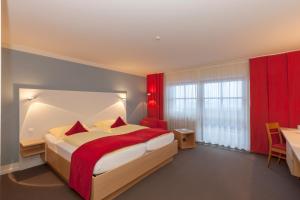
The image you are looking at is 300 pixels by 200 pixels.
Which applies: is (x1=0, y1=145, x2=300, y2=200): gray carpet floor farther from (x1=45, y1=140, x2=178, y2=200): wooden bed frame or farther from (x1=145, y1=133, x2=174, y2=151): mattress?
(x1=145, y1=133, x2=174, y2=151): mattress

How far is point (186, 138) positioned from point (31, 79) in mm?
4331

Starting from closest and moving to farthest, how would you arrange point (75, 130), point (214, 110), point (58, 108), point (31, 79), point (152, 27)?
point (152, 27) < point (31, 79) < point (75, 130) < point (58, 108) < point (214, 110)

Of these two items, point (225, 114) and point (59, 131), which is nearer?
point (59, 131)

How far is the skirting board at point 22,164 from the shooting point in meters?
3.19

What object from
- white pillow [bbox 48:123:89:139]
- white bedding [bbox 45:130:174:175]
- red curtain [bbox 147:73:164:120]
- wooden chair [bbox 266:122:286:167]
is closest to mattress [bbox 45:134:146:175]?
white bedding [bbox 45:130:174:175]

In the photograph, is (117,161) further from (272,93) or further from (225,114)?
(272,93)

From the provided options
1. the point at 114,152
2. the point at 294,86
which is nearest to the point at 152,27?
A: the point at 114,152

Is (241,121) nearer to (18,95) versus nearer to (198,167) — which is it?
(198,167)

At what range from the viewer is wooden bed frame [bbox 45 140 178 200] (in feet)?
7.39

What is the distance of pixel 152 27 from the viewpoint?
263 centimetres

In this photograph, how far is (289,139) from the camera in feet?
9.37

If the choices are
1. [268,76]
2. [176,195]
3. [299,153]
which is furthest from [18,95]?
[268,76]

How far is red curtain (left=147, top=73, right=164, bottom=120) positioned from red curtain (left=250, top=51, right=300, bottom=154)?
2995 mm

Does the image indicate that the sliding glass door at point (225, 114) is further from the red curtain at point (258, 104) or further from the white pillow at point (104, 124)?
the white pillow at point (104, 124)
